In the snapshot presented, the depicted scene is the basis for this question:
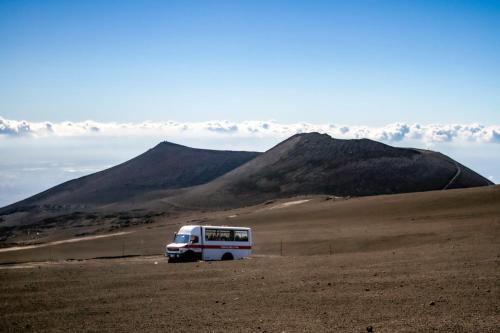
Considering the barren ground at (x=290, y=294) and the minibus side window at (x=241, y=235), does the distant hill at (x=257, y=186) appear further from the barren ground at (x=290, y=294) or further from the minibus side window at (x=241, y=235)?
the barren ground at (x=290, y=294)

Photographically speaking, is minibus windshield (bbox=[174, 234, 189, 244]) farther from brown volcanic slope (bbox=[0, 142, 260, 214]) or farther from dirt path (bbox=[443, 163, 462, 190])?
brown volcanic slope (bbox=[0, 142, 260, 214])

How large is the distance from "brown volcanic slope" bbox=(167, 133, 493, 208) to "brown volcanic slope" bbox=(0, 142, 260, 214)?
80.0 ft

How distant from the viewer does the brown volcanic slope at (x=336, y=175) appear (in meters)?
97.6

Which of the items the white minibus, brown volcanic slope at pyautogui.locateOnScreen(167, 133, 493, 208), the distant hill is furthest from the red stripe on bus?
brown volcanic slope at pyautogui.locateOnScreen(167, 133, 493, 208)

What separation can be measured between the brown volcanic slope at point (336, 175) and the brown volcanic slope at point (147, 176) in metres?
24.4

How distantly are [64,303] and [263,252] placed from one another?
25.9 meters

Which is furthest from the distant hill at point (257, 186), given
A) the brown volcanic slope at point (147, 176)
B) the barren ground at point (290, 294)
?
the barren ground at point (290, 294)

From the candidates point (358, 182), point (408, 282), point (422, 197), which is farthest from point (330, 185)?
point (408, 282)

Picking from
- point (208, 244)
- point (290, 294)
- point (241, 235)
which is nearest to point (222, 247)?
point (208, 244)

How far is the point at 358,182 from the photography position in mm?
99375

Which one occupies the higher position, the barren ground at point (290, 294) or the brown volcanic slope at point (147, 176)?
the brown volcanic slope at point (147, 176)

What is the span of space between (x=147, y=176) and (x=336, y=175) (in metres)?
59.3

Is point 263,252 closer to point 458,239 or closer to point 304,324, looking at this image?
point 458,239


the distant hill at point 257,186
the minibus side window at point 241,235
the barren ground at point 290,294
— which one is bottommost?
the barren ground at point 290,294
